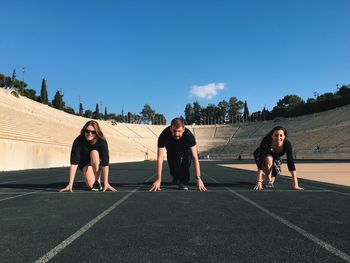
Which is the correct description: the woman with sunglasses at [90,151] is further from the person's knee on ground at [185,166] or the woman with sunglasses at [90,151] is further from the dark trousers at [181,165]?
the person's knee on ground at [185,166]

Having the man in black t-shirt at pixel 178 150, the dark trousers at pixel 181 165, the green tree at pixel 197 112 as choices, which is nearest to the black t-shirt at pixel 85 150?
the man in black t-shirt at pixel 178 150

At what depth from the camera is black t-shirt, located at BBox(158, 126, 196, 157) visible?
8.11 m

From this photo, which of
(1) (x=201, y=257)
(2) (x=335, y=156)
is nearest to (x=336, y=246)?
(1) (x=201, y=257)

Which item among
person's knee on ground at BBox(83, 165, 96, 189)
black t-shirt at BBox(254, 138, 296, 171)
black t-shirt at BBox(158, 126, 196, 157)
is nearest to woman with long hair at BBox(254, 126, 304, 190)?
black t-shirt at BBox(254, 138, 296, 171)

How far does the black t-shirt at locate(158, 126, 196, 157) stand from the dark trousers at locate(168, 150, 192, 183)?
0.10 meters

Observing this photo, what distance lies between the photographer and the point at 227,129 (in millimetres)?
111750

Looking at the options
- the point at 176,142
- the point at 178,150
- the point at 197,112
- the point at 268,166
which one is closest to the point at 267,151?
the point at 268,166

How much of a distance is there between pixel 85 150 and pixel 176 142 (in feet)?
7.78

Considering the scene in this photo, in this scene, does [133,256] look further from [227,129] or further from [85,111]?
[85,111]

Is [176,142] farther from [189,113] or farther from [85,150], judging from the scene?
[189,113]

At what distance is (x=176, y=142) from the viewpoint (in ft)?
27.1

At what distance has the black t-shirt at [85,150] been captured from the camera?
8.07 metres

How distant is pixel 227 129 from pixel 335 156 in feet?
198

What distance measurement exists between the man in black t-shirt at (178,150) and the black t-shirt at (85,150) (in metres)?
1.41
